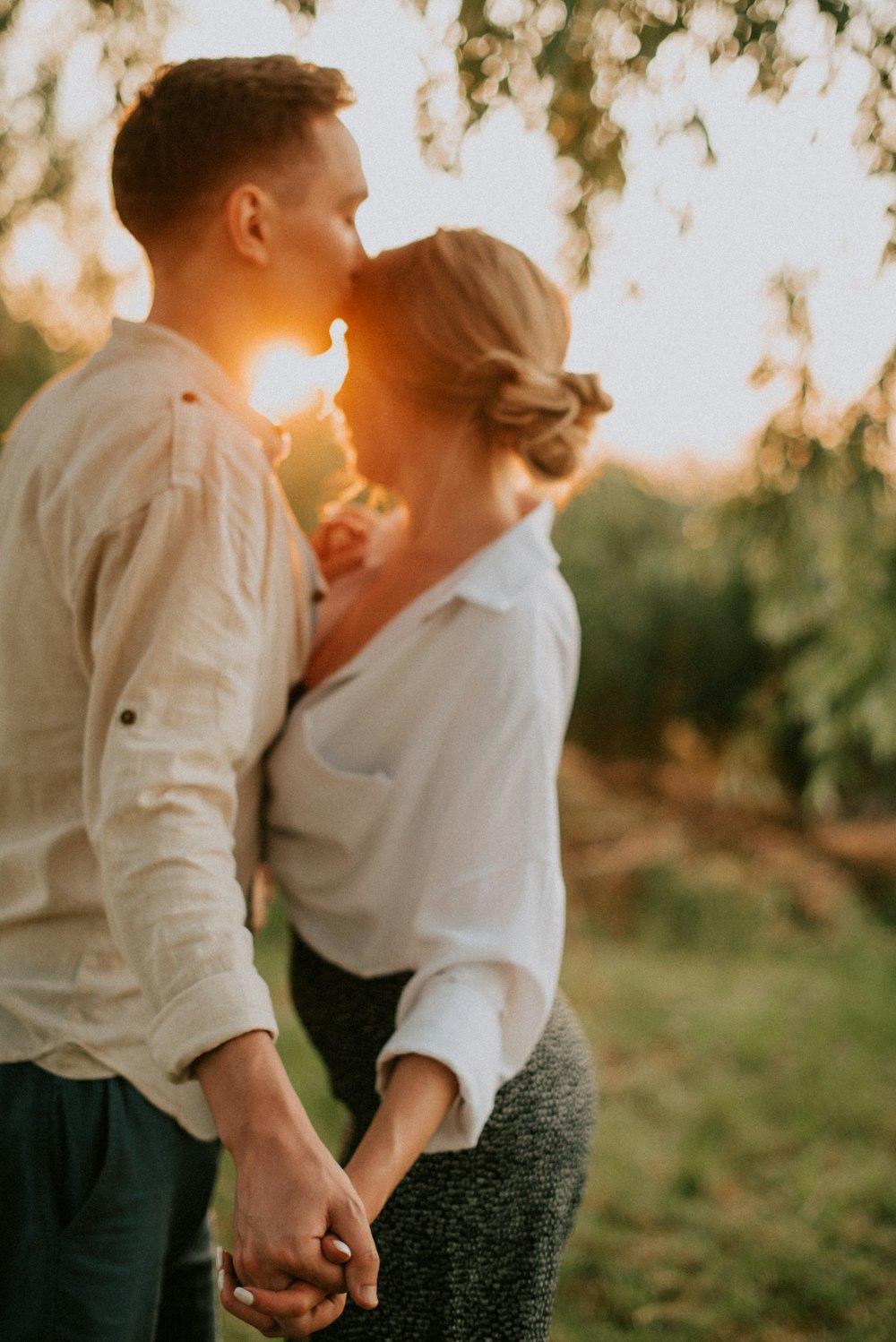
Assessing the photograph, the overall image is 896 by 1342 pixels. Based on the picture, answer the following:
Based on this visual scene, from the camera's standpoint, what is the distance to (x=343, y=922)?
1447 millimetres

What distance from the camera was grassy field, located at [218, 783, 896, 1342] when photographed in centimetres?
295

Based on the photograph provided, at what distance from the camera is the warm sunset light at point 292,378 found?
57.3 inches

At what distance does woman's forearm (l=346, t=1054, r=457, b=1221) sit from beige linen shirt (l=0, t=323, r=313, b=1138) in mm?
194

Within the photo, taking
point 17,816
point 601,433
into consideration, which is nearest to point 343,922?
point 17,816

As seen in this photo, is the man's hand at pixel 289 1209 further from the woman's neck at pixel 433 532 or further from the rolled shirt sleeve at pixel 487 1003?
the woman's neck at pixel 433 532

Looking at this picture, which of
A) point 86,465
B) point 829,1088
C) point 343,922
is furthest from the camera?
point 829,1088

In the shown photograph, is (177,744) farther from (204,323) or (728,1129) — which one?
(728,1129)

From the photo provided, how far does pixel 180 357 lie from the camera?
1305 millimetres

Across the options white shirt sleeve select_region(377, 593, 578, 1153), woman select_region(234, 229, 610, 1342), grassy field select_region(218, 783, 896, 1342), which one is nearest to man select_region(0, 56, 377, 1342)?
woman select_region(234, 229, 610, 1342)

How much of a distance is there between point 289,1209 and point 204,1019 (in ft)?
0.54

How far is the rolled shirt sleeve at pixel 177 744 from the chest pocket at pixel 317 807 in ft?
0.79

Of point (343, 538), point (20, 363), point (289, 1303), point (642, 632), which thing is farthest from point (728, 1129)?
point (642, 632)

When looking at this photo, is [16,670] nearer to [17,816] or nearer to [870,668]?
[17,816]

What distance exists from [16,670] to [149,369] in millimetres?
348
